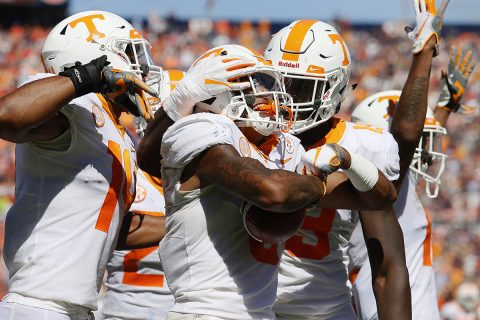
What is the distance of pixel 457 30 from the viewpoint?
25.6 meters

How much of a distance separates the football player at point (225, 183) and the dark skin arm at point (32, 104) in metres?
0.39

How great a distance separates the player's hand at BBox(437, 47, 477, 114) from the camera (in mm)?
5340

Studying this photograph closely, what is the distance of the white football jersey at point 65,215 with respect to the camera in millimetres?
3324

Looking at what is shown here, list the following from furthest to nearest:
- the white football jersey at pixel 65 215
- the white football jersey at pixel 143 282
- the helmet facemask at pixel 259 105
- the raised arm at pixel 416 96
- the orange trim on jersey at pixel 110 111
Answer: the white football jersey at pixel 143 282 → the raised arm at pixel 416 96 → the orange trim on jersey at pixel 110 111 → the white football jersey at pixel 65 215 → the helmet facemask at pixel 259 105

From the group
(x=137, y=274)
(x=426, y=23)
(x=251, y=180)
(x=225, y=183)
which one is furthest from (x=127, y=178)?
(x=426, y=23)

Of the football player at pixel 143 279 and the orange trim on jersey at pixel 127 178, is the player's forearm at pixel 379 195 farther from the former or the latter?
the football player at pixel 143 279

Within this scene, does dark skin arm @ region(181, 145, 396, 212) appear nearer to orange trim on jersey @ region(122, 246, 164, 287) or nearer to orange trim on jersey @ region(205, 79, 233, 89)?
A: orange trim on jersey @ region(205, 79, 233, 89)

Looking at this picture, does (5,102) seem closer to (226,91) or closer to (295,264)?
(226,91)

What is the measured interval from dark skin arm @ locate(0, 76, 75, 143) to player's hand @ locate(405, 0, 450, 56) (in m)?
1.75

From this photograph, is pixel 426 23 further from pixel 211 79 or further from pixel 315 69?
pixel 211 79

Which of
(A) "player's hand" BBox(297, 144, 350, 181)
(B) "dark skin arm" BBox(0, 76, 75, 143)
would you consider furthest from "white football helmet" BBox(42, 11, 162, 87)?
(A) "player's hand" BBox(297, 144, 350, 181)

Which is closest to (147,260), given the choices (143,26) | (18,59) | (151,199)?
(151,199)

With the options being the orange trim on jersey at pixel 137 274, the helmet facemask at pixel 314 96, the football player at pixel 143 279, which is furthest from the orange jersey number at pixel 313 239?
the orange trim on jersey at pixel 137 274

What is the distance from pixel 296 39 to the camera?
404 centimetres
